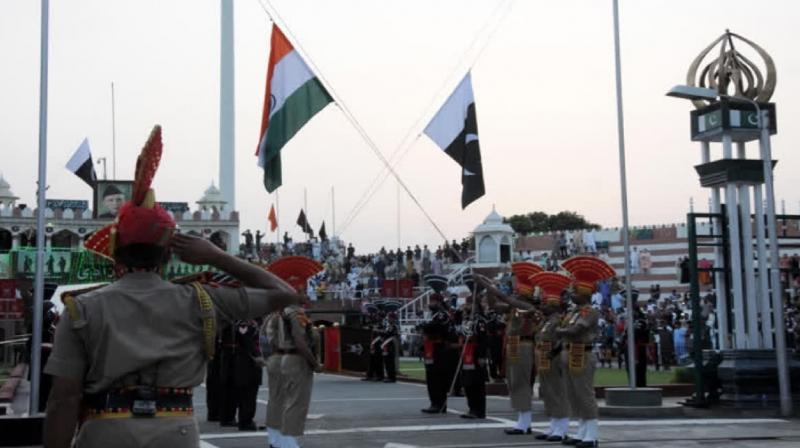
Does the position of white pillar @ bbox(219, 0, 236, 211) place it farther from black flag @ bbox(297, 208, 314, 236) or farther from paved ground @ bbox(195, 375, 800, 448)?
paved ground @ bbox(195, 375, 800, 448)

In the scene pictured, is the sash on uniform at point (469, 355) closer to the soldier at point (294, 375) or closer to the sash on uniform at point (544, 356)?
the sash on uniform at point (544, 356)

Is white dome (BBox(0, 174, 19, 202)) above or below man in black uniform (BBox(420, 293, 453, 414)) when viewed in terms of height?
above

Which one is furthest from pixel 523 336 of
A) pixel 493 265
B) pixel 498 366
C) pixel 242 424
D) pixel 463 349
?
pixel 493 265

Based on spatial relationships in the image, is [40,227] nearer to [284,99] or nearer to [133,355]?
[284,99]

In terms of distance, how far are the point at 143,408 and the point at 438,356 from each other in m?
12.8

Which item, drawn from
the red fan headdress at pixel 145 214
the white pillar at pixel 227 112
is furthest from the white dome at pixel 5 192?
the red fan headdress at pixel 145 214

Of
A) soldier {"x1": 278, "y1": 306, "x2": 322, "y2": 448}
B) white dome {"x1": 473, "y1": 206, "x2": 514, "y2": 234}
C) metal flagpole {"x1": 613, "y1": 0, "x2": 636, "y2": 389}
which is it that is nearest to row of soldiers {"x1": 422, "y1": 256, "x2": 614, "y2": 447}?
metal flagpole {"x1": 613, "y1": 0, "x2": 636, "y2": 389}

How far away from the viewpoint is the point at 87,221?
234 ft

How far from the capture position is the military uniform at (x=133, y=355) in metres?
3.94

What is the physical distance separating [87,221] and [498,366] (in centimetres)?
5288

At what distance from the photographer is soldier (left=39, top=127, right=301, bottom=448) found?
3932mm

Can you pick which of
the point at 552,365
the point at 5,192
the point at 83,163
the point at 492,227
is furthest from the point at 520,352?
the point at 5,192

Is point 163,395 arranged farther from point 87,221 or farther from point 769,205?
point 87,221

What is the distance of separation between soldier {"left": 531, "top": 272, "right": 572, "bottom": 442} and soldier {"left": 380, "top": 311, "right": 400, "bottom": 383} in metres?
10.3
